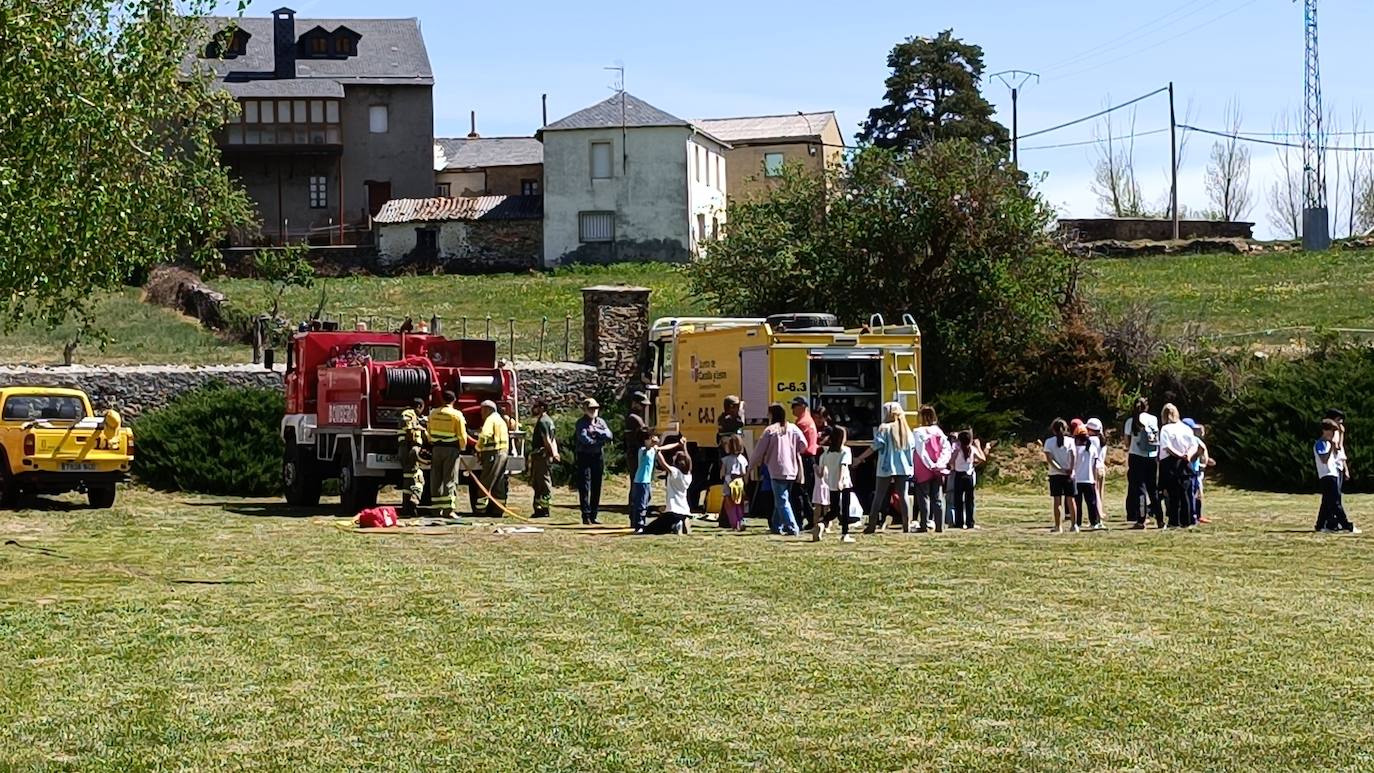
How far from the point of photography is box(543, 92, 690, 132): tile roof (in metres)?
67.8

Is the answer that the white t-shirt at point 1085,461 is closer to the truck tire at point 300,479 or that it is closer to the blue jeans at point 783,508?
the blue jeans at point 783,508

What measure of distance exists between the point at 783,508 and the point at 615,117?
1941 inches

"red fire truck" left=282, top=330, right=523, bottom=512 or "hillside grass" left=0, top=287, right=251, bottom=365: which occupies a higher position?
"hillside grass" left=0, top=287, right=251, bottom=365

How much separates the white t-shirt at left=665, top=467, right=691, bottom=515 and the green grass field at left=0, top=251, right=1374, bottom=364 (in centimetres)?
1695

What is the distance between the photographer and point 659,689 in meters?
10.2

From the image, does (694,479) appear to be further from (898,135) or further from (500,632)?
(898,135)

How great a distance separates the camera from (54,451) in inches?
946

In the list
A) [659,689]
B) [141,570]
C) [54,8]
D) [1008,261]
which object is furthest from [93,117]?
[1008,261]

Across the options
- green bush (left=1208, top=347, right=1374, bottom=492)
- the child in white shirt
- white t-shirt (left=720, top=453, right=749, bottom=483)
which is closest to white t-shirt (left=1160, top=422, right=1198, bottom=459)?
the child in white shirt

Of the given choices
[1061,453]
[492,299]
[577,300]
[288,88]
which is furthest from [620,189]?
[1061,453]

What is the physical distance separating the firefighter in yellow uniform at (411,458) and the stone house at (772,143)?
5706 cm

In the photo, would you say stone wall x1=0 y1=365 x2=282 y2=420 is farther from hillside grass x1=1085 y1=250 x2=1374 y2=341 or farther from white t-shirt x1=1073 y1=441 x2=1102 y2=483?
hillside grass x1=1085 y1=250 x2=1374 y2=341

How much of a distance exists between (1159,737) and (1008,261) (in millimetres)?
27012

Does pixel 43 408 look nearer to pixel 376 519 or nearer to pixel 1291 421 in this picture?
pixel 376 519
